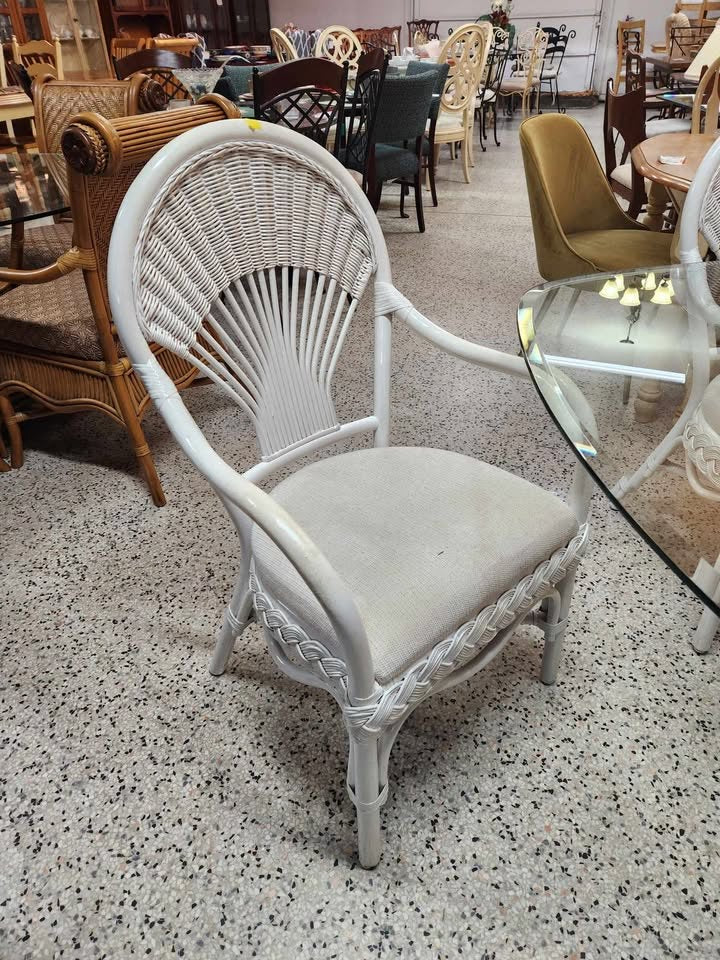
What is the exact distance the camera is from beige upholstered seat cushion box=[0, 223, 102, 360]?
154 centimetres

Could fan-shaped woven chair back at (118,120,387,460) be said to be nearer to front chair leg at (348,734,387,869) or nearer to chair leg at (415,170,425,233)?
front chair leg at (348,734,387,869)

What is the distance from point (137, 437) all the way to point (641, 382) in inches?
48.1

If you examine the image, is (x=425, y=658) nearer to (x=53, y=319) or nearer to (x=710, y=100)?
(x=53, y=319)

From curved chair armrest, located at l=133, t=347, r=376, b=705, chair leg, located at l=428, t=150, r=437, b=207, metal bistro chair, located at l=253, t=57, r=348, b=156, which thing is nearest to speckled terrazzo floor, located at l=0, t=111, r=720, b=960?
curved chair armrest, located at l=133, t=347, r=376, b=705

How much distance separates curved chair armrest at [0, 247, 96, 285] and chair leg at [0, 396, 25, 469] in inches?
18.0

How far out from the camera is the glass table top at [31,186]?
156 centimetres

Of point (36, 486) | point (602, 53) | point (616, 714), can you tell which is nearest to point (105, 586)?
point (36, 486)

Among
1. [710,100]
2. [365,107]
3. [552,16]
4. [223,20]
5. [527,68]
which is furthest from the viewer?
[552,16]

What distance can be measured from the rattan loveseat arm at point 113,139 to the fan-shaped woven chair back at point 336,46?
4.88 meters

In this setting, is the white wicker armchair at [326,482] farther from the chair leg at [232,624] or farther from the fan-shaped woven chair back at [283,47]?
the fan-shaped woven chair back at [283,47]

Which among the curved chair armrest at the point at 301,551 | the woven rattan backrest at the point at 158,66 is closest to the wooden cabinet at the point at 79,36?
the woven rattan backrest at the point at 158,66

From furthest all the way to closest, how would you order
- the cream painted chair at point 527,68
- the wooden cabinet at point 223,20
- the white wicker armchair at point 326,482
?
the wooden cabinet at point 223,20
the cream painted chair at point 527,68
the white wicker armchair at point 326,482

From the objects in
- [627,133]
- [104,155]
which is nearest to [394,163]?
[627,133]

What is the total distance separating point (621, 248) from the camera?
1.98m
